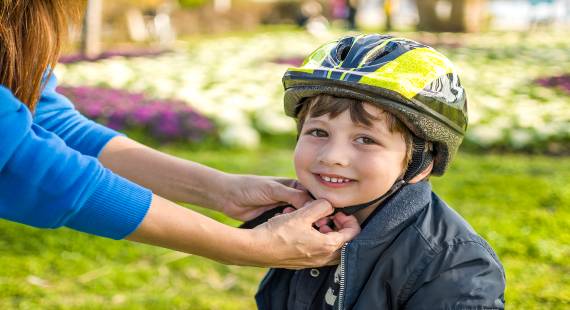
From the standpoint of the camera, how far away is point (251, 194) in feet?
9.84

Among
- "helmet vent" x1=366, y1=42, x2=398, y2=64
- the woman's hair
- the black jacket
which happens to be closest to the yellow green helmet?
"helmet vent" x1=366, y1=42, x2=398, y2=64

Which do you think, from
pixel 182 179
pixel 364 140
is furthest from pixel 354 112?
pixel 182 179

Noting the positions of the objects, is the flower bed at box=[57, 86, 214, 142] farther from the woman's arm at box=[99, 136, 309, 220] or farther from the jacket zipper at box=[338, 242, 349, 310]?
the jacket zipper at box=[338, 242, 349, 310]

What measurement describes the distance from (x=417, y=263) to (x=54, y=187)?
1.16m

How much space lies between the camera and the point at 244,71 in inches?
436

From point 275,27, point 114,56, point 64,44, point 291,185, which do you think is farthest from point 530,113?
point 275,27

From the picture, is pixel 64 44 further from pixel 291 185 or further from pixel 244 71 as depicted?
pixel 244 71

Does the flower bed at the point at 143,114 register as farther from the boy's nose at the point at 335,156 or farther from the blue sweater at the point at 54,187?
the blue sweater at the point at 54,187

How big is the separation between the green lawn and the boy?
5.07ft

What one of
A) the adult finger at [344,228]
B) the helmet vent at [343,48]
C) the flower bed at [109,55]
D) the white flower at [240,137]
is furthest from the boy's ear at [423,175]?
the flower bed at [109,55]

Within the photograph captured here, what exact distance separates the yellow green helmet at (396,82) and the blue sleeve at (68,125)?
89cm

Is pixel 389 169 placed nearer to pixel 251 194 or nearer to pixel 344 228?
pixel 344 228

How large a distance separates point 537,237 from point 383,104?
2646 mm

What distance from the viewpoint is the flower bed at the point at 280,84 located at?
7273mm
